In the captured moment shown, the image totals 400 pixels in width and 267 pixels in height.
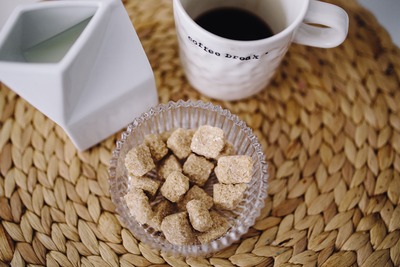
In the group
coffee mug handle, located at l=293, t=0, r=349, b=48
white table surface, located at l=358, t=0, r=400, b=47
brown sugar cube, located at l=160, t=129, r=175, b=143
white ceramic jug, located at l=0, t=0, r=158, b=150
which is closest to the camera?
white ceramic jug, located at l=0, t=0, r=158, b=150

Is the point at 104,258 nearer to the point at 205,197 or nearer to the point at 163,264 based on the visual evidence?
the point at 163,264

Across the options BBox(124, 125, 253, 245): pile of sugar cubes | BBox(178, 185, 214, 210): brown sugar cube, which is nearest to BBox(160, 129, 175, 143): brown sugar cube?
BBox(124, 125, 253, 245): pile of sugar cubes

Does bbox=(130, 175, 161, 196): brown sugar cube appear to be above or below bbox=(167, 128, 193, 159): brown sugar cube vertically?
below

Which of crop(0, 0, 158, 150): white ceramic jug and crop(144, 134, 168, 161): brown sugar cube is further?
crop(144, 134, 168, 161): brown sugar cube

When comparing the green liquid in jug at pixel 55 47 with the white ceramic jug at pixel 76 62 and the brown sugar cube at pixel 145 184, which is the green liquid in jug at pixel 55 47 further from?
the brown sugar cube at pixel 145 184

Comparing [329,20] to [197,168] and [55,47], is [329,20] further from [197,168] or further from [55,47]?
[55,47]

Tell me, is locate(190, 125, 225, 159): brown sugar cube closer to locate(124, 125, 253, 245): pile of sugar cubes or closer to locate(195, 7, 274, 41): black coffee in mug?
locate(124, 125, 253, 245): pile of sugar cubes

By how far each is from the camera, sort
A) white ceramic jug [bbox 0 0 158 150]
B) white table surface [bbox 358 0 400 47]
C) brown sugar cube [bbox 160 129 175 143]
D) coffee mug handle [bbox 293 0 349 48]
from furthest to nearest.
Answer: white table surface [bbox 358 0 400 47] < brown sugar cube [bbox 160 129 175 143] < coffee mug handle [bbox 293 0 349 48] < white ceramic jug [bbox 0 0 158 150]

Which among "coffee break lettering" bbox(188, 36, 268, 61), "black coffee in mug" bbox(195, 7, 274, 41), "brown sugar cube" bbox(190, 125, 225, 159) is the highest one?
"coffee break lettering" bbox(188, 36, 268, 61)
